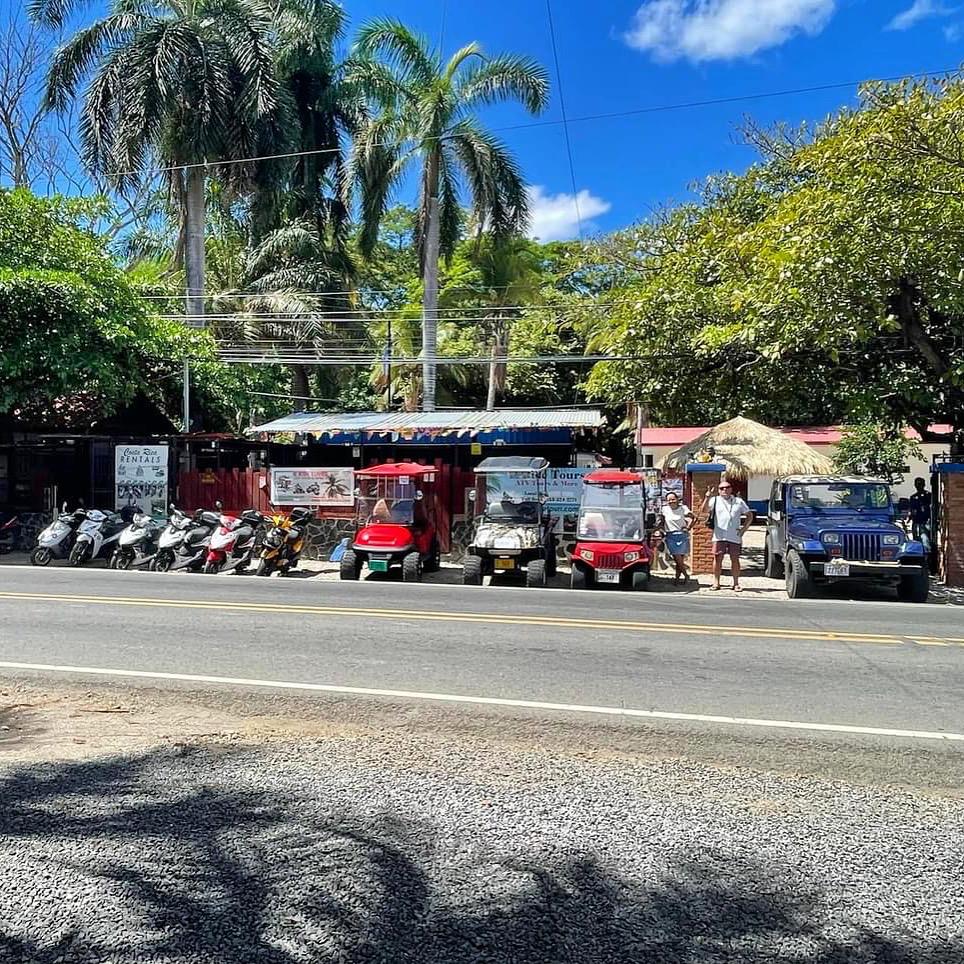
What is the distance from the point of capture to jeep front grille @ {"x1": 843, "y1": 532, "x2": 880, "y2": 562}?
1323cm

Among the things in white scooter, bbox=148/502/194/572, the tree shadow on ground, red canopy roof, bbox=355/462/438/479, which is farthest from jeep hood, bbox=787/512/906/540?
white scooter, bbox=148/502/194/572

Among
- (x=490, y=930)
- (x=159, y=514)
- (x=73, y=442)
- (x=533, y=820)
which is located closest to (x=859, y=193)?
(x=533, y=820)

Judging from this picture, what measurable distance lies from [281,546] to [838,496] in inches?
413

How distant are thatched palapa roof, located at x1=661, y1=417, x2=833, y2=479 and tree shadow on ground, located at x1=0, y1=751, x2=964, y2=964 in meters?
16.8

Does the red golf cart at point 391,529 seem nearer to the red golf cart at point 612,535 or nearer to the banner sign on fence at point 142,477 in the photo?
the red golf cart at point 612,535

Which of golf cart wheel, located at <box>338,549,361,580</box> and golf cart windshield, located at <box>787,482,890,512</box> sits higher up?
golf cart windshield, located at <box>787,482,890,512</box>

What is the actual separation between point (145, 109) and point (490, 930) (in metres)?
27.7

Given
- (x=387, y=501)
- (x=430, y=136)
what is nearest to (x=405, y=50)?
(x=430, y=136)

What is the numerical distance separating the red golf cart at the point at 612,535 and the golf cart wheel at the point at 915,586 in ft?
13.5

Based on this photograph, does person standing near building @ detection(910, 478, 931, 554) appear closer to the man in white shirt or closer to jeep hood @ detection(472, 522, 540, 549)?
the man in white shirt

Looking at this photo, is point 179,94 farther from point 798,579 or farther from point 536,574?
point 798,579

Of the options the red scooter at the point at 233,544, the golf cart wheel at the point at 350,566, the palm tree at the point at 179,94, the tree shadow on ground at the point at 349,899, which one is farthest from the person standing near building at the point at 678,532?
the palm tree at the point at 179,94

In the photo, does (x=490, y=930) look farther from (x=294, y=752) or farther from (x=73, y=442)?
(x=73, y=442)

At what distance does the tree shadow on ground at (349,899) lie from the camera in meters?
3.04
